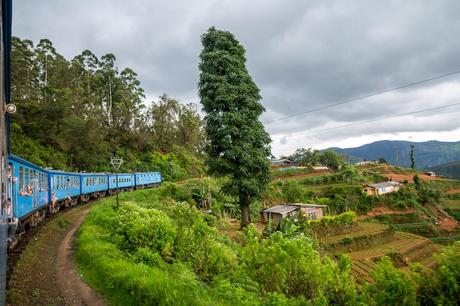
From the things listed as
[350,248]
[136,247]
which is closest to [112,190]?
[350,248]

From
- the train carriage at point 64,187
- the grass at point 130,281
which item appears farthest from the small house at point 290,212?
the grass at point 130,281

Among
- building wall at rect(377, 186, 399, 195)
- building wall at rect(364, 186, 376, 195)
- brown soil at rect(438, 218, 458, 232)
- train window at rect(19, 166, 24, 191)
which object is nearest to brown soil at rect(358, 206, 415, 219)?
building wall at rect(364, 186, 376, 195)

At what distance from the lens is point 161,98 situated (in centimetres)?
6303

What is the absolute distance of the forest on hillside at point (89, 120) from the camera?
124 ft

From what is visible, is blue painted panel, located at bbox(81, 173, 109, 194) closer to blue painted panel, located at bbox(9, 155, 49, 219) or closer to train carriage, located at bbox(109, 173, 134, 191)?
train carriage, located at bbox(109, 173, 134, 191)

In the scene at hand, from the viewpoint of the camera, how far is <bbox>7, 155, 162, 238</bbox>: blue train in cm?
1138

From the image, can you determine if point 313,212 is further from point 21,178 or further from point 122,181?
point 21,178

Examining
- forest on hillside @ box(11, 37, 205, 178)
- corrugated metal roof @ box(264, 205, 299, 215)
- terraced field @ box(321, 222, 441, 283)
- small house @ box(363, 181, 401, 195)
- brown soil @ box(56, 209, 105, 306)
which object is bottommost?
terraced field @ box(321, 222, 441, 283)

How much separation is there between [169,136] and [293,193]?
2646 cm

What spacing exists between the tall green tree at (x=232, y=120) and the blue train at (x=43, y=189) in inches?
271

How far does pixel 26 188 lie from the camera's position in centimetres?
1323

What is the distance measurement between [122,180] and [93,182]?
655cm

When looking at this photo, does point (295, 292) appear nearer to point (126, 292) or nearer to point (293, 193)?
point (126, 292)

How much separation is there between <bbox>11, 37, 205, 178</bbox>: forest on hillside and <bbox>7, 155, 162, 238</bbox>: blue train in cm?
635
